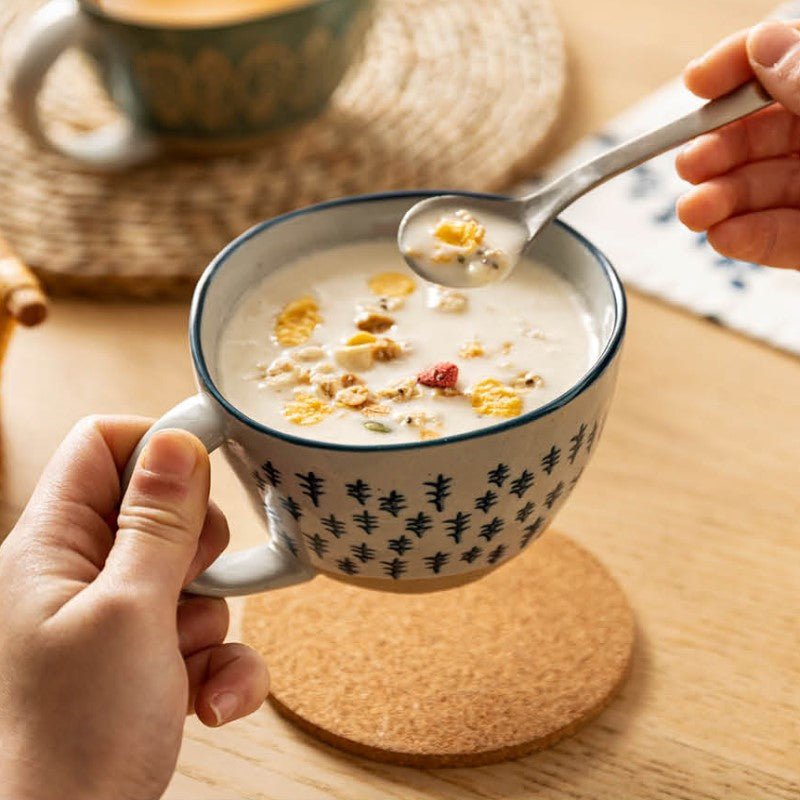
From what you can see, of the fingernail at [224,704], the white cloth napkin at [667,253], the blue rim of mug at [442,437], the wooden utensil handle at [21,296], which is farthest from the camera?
the white cloth napkin at [667,253]

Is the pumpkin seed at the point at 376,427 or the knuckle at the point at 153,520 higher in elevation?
the knuckle at the point at 153,520

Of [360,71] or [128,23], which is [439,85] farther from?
[128,23]

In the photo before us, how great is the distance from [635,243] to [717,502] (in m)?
0.34

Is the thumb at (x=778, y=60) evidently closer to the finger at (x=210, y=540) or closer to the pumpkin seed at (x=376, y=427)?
the pumpkin seed at (x=376, y=427)

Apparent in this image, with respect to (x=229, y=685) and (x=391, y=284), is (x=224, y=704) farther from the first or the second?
(x=391, y=284)

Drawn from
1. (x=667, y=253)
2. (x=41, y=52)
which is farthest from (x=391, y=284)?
(x=41, y=52)

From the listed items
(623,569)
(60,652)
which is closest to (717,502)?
(623,569)

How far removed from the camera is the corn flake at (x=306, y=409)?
733 millimetres

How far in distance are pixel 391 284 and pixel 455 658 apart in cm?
24

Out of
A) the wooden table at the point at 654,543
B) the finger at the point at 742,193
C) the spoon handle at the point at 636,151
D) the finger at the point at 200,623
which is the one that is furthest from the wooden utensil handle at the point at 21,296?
the finger at the point at 742,193

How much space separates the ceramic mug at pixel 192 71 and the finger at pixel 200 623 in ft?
1.93

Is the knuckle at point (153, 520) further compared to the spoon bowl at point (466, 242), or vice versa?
the spoon bowl at point (466, 242)

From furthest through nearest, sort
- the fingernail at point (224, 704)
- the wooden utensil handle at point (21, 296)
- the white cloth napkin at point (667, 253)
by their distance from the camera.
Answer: the white cloth napkin at point (667, 253)
the wooden utensil handle at point (21, 296)
the fingernail at point (224, 704)

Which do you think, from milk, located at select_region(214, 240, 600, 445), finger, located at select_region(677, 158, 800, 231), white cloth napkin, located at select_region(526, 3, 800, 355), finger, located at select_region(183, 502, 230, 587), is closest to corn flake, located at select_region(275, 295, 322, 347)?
milk, located at select_region(214, 240, 600, 445)
